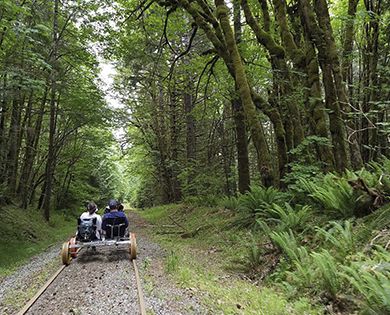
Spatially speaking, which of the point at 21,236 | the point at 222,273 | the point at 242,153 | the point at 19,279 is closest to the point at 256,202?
the point at 222,273

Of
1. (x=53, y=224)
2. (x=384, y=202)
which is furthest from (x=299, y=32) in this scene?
(x=53, y=224)

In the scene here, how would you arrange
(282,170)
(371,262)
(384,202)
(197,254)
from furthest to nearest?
(282,170)
(197,254)
(384,202)
(371,262)

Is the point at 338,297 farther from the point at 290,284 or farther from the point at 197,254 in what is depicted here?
the point at 197,254

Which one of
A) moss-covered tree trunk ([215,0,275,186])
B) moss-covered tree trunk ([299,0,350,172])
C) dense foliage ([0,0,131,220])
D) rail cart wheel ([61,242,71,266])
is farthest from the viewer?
moss-covered tree trunk ([215,0,275,186])

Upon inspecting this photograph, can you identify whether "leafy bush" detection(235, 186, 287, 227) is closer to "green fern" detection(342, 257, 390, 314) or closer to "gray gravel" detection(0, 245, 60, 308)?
"green fern" detection(342, 257, 390, 314)

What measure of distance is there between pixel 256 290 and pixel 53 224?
1684 centimetres

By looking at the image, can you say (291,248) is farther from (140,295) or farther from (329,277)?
(140,295)

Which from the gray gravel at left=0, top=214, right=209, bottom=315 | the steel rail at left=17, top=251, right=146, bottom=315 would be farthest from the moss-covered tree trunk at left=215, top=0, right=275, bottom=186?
the steel rail at left=17, top=251, right=146, bottom=315

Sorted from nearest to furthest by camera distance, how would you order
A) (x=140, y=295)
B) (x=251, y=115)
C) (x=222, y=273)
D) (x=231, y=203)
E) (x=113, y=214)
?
1. (x=140, y=295)
2. (x=222, y=273)
3. (x=113, y=214)
4. (x=251, y=115)
5. (x=231, y=203)

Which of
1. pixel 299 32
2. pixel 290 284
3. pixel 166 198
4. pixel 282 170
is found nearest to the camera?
pixel 290 284

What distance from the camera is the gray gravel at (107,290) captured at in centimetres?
490

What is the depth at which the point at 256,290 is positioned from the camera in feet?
19.2

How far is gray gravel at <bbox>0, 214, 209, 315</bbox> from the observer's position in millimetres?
4898

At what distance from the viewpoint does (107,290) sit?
577cm
